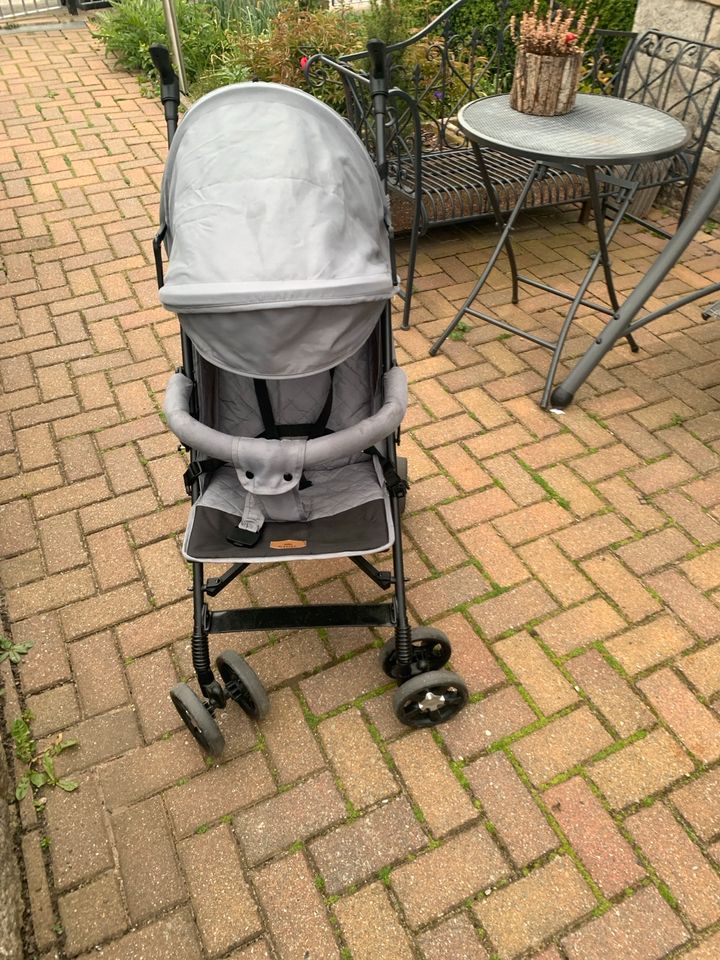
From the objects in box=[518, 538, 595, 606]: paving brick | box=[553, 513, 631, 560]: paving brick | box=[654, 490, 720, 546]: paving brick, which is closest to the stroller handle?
box=[518, 538, 595, 606]: paving brick

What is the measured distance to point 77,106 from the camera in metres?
6.61

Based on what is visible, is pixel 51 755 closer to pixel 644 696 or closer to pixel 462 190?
pixel 644 696

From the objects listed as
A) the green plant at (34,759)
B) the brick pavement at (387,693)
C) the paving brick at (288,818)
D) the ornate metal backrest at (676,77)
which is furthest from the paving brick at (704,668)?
the ornate metal backrest at (676,77)

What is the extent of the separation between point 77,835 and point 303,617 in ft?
2.96

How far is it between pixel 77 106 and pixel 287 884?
7.03 metres

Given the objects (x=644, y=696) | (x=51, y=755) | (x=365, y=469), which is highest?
(x=365, y=469)

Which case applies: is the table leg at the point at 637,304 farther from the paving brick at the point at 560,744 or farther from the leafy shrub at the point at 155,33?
the leafy shrub at the point at 155,33

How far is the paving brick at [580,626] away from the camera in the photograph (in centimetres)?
252

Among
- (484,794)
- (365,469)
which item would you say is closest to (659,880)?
(484,794)

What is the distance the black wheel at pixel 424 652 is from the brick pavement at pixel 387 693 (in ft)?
0.44

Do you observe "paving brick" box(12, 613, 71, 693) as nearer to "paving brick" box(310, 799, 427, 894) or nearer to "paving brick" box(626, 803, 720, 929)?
"paving brick" box(310, 799, 427, 894)

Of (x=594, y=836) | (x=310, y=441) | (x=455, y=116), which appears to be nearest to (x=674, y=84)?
(x=455, y=116)

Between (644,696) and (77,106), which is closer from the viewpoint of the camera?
(644,696)

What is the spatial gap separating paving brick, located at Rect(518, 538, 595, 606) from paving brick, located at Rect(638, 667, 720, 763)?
0.40 metres
